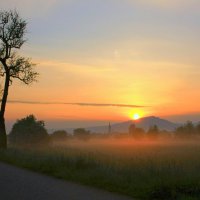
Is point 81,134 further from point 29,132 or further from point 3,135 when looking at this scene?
point 3,135

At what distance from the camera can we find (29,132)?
5272 centimetres

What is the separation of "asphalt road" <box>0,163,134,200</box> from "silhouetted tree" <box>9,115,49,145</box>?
3425cm

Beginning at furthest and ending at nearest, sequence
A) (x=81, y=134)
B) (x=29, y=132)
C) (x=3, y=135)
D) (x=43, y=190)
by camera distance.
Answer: (x=81, y=134) → (x=29, y=132) → (x=3, y=135) → (x=43, y=190)

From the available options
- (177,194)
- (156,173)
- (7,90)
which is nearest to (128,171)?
(156,173)

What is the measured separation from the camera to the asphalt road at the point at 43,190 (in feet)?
43.1

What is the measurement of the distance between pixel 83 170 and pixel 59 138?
94.6 meters

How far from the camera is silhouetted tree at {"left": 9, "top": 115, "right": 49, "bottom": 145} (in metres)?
52.7

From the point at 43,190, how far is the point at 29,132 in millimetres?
38690

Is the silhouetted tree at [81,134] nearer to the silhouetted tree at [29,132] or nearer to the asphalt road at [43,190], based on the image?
the silhouetted tree at [29,132]

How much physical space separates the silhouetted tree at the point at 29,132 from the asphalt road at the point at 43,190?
34.2 m

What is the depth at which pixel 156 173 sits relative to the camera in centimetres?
1578

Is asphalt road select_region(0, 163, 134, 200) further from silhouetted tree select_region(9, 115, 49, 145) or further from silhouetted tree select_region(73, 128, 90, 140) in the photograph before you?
silhouetted tree select_region(73, 128, 90, 140)

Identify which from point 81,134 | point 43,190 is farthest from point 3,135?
point 81,134

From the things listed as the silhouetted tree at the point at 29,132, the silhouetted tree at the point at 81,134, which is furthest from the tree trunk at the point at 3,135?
the silhouetted tree at the point at 81,134
